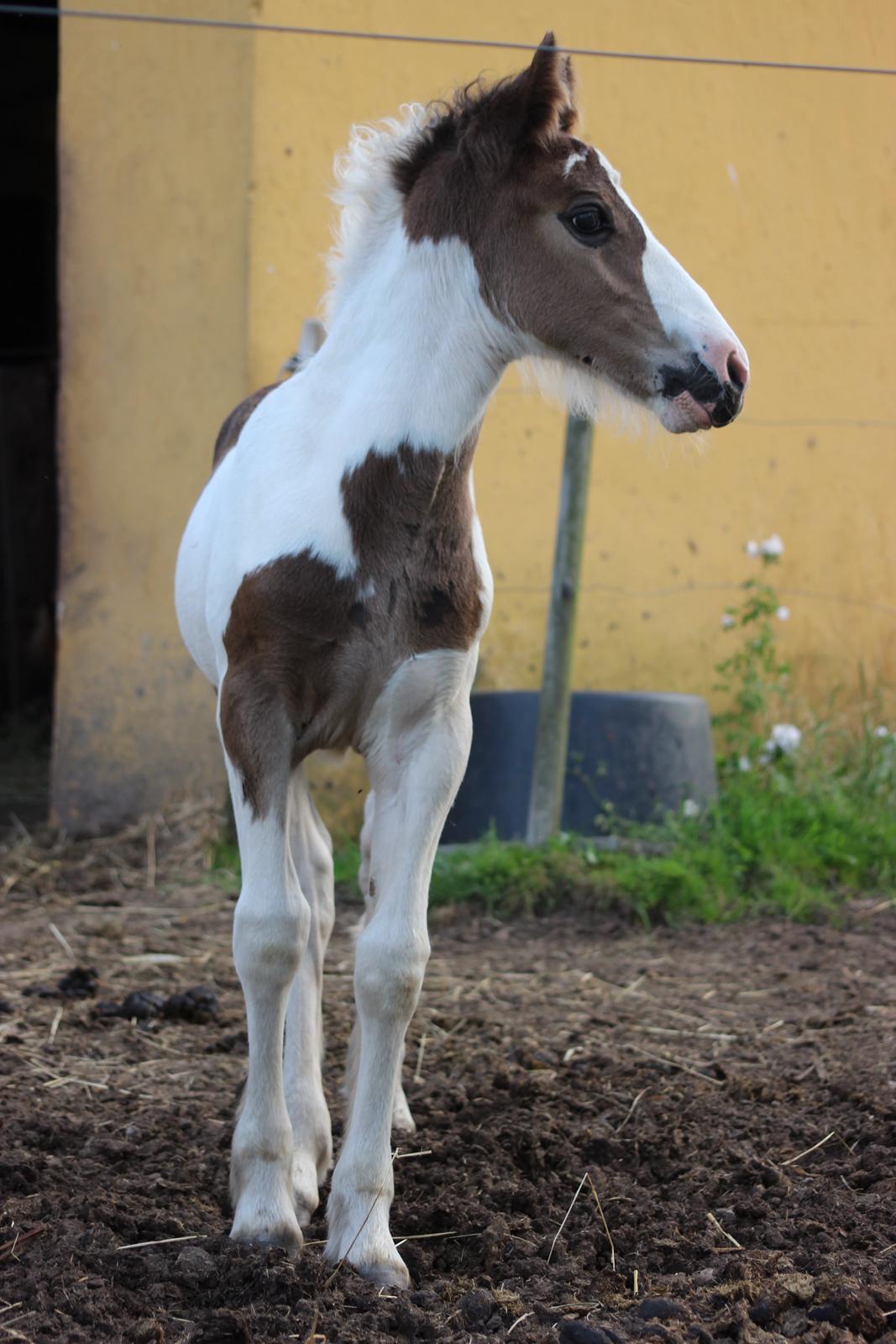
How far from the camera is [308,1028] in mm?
3186

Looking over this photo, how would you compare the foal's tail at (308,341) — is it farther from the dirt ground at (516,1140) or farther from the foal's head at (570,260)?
the dirt ground at (516,1140)

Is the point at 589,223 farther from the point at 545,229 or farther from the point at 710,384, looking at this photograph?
the point at 710,384

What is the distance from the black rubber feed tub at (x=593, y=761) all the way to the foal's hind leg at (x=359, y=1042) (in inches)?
94.1

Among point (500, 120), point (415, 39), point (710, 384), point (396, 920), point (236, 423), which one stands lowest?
point (396, 920)

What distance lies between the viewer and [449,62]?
6246 mm

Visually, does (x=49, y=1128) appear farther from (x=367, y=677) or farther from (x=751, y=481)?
(x=751, y=481)

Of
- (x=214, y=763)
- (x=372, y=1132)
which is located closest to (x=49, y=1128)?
(x=372, y=1132)

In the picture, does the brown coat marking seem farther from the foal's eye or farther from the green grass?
the green grass

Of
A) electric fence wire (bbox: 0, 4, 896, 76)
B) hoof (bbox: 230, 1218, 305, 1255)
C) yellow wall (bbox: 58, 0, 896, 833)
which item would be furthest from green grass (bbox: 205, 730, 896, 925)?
electric fence wire (bbox: 0, 4, 896, 76)

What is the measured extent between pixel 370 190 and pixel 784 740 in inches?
159

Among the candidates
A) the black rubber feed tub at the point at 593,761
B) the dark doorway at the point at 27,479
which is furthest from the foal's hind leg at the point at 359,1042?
the dark doorway at the point at 27,479

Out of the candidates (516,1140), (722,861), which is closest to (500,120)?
(516,1140)

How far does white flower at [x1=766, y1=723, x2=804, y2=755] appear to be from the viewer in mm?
6324

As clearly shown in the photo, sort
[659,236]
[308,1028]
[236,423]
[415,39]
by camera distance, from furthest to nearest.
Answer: [659,236] < [236,423] < [415,39] < [308,1028]
